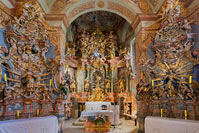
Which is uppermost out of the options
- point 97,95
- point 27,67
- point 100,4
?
point 100,4

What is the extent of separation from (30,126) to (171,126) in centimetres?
442

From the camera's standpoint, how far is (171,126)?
447 cm

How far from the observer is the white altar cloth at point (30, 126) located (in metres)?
4.20

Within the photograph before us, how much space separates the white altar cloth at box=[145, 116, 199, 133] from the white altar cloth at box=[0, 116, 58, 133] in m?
3.57

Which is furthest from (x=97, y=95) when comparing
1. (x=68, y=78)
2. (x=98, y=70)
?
(x=68, y=78)

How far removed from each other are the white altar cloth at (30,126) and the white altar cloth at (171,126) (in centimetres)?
357

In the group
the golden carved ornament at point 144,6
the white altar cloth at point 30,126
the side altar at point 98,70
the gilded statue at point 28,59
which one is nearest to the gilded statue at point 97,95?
the side altar at point 98,70

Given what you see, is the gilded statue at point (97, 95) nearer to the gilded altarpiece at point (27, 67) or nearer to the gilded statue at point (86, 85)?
the gilded statue at point (86, 85)

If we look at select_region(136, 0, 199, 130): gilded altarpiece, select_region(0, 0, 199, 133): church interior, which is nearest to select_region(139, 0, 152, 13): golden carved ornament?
select_region(0, 0, 199, 133): church interior

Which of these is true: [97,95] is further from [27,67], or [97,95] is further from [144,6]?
[144,6]

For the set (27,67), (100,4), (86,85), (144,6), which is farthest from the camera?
(86,85)

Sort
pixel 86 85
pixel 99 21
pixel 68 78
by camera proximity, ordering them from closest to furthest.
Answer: pixel 68 78 → pixel 86 85 → pixel 99 21

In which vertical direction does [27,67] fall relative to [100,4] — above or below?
below

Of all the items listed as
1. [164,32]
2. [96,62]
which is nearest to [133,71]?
[96,62]
